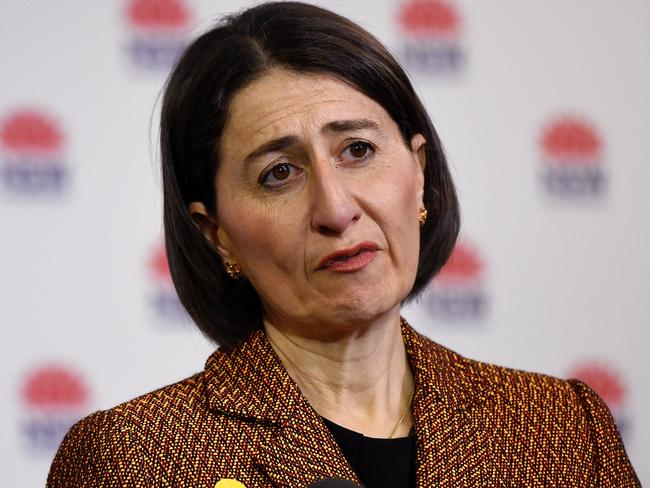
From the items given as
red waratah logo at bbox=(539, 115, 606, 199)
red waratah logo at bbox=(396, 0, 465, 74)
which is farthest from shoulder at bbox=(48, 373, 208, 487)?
red waratah logo at bbox=(539, 115, 606, 199)

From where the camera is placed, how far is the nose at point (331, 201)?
5.39 ft

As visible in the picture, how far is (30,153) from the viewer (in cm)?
295

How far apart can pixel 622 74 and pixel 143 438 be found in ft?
6.89

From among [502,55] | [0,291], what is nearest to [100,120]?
[0,291]

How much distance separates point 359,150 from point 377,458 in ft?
1.61

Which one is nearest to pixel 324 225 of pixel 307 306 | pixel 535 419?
pixel 307 306

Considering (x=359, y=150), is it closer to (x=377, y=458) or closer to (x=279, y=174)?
(x=279, y=174)

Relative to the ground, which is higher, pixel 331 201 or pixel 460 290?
pixel 331 201

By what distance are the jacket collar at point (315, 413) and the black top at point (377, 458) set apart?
28 millimetres

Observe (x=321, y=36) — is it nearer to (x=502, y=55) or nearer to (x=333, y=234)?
(x=333, y=234)

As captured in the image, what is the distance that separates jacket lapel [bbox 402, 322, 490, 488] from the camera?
1.74 metres

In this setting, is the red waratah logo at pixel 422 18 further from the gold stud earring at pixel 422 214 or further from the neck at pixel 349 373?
the neck at pixel 349 373

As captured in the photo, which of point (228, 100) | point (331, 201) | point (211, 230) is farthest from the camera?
point (211, 230)

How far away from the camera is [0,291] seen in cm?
292
